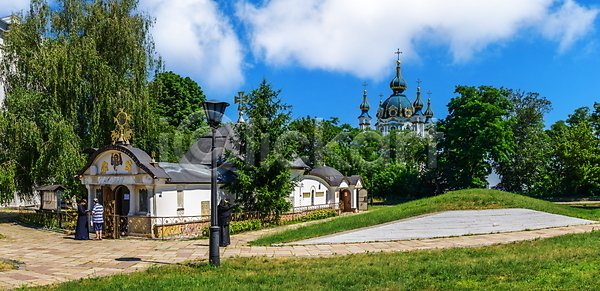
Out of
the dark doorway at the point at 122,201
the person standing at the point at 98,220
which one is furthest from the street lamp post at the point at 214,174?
the dark doorway at the point at 122,201

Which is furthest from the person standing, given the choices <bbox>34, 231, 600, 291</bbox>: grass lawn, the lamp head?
the lamp head

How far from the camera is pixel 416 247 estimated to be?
1498 cm

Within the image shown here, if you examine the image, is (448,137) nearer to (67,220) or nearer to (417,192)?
(417,192)

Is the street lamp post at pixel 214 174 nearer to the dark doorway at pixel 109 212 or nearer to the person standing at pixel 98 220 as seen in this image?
the person standing at pixel 98 220

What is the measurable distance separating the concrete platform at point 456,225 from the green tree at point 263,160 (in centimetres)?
640

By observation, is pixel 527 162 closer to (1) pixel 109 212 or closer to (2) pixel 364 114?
(1) pixel 109 212

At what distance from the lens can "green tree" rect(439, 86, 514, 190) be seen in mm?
39219

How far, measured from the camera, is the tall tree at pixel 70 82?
23891 millimetres

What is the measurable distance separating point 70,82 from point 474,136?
3037 cm

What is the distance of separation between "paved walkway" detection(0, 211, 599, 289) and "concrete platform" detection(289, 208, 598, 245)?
0.61 m

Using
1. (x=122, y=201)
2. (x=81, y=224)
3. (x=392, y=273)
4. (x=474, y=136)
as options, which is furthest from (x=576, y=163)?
(x=81, y=224)

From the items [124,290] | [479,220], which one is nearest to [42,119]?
[124,290]

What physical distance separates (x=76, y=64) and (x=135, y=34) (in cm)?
459

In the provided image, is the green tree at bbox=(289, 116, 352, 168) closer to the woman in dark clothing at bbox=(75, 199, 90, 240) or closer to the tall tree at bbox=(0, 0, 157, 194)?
the tall tree at bbox=(0, 0, 157, 194)
